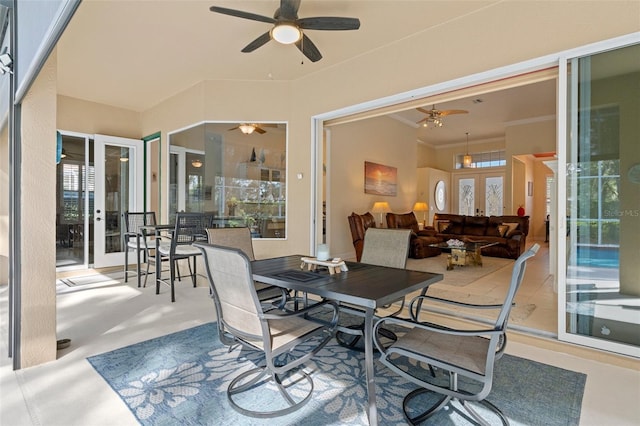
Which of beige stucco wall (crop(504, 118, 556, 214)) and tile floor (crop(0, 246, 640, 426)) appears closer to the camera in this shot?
tile floor (crop(0, 246, 640, 426))

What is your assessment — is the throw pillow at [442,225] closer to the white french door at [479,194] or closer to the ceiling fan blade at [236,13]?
the white french door at [479,194]

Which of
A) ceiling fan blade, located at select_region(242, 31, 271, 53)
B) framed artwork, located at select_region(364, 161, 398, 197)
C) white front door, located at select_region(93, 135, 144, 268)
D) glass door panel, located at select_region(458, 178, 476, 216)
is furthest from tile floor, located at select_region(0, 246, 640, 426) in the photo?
glass door panel, located at select_region(458, 178, 476, 216)

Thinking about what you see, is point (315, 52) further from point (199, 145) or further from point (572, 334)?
point (572, 334)

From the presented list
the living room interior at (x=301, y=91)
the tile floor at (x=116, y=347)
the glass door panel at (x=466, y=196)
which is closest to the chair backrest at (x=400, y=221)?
the living room interior at (x=301, y=91)

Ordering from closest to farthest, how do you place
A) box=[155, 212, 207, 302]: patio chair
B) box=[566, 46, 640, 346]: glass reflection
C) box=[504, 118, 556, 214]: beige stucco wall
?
box=[566, 46, 640, 346]: glass reflection → box=[155, 212, 207, 302]: patio chair → box=[504, 118, 556, 214]: beige stucco wall

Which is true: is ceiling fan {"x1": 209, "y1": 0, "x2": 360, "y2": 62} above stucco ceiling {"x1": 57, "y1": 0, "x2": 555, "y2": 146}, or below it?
below

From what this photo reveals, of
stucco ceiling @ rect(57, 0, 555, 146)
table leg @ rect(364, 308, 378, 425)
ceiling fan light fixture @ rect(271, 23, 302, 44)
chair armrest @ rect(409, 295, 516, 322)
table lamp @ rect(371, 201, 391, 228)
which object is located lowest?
table leg @ rect(364, 308, 378, 425)

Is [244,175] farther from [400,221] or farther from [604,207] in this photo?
[604,207]

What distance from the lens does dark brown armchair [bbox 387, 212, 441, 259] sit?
6.68 metres

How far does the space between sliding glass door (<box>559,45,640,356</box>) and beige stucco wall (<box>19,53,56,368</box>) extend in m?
4.07

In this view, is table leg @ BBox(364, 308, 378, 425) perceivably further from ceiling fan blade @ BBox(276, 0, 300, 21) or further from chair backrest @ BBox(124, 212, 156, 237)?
chair backrest @ BBox(124, 212, 156, 237)

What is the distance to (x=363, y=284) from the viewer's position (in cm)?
203

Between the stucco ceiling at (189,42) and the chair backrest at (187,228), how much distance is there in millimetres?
2022

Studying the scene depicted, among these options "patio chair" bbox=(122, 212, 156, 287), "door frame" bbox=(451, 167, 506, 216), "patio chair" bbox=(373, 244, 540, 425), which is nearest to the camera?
"patio chair" bbox=(373, 244, 540, 425)
